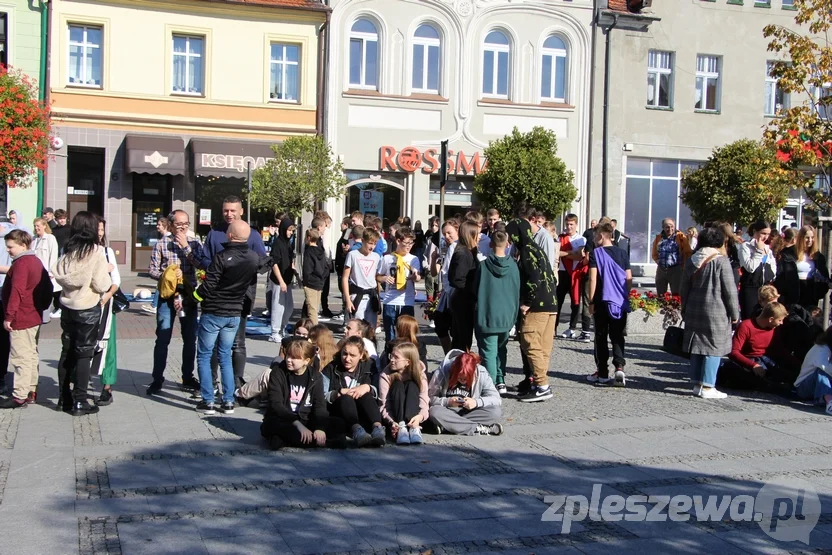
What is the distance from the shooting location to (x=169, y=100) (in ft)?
86.4

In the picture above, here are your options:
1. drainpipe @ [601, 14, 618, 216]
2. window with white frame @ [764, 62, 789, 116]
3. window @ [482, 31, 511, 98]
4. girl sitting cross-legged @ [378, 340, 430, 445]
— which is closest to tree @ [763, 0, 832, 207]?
girl sitting cross-legged @ [378, 340, 430, 445]

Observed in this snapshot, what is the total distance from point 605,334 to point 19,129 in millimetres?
15869

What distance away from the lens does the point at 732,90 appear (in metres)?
30.9

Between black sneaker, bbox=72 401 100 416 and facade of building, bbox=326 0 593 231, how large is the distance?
19260mm

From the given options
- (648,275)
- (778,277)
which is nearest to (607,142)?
(648,275)

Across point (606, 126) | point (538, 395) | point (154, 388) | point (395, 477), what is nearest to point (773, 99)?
point (606, 126)

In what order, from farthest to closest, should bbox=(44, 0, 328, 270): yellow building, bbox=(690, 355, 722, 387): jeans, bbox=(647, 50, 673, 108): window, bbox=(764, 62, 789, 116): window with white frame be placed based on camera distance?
bbox=(764, 62, 789, 116): window with white frame, bbox=(647, 50, 673, 108): window, bbox=(44, 0, 328, 270): yellow building, bbox=(690, 355, 722, 387): jeans

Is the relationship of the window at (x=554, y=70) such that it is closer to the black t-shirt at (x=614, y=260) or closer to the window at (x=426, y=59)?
the window at (x=426, y=59)

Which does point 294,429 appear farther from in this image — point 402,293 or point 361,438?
point 402,293

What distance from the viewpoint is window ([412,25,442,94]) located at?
28.4 meters

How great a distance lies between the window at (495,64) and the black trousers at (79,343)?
21876 millimetres

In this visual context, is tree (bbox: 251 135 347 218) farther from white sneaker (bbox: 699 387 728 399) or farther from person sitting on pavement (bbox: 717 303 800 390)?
white sneaker (bbox: 699 387 728 399)

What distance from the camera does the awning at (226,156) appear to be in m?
26.0

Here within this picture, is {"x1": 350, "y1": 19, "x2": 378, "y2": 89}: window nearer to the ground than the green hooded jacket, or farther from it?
farther from it
